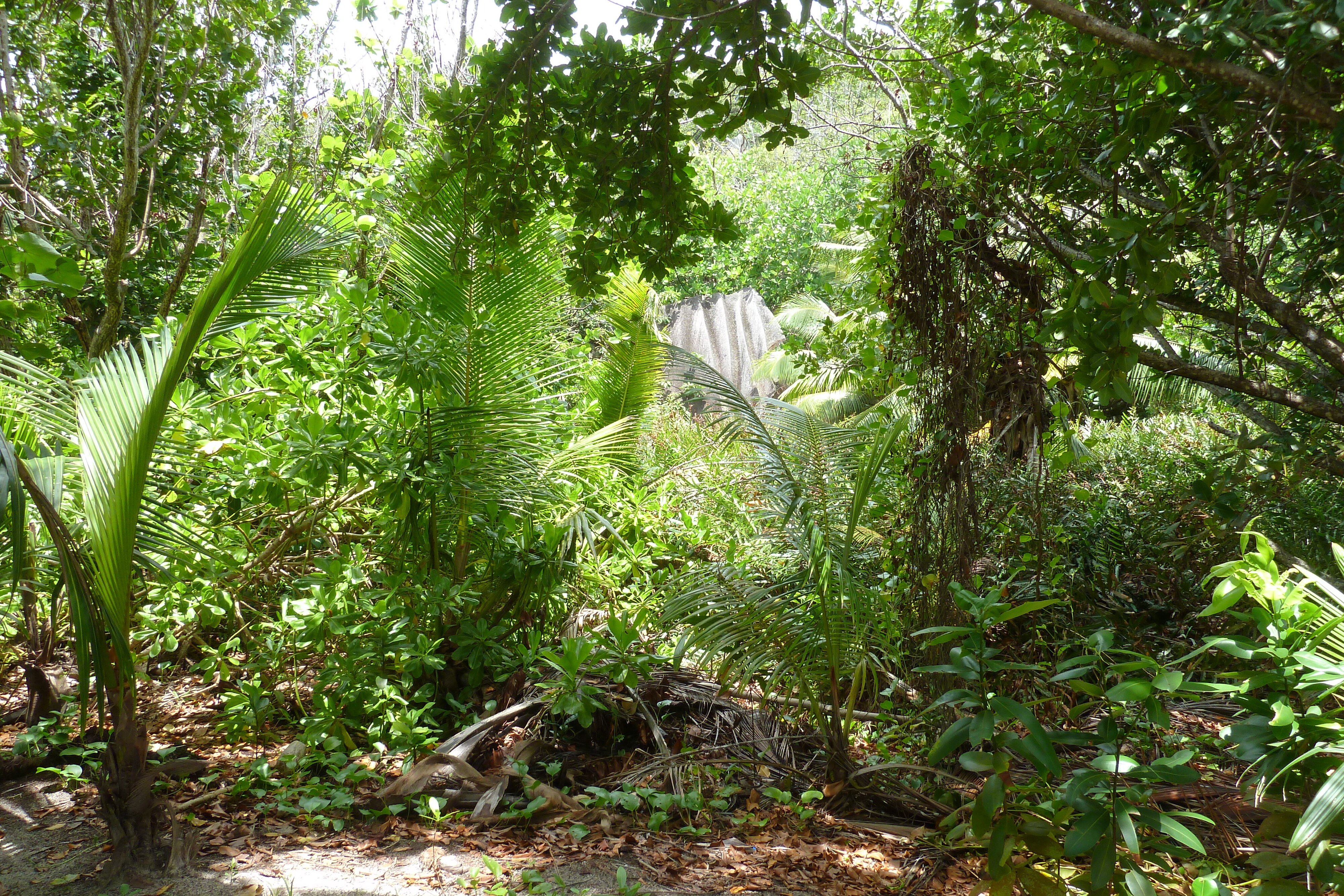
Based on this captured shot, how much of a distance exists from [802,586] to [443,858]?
5.44 ft

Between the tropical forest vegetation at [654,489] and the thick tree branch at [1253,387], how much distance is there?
1.6 inches

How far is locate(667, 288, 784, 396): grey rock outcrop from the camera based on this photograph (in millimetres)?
16078

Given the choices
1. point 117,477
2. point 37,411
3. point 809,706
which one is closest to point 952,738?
point 809,706

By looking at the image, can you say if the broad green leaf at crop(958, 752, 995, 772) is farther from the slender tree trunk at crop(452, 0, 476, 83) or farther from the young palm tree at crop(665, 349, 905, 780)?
the slender tree trunk at crop(452, 0, 476, 83)

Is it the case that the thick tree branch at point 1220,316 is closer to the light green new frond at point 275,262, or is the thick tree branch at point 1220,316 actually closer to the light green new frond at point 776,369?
the light green new frond at point 275,262

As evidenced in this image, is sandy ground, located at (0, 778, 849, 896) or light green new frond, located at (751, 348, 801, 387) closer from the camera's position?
sandy ground, located at (0, 778, 849, 896)

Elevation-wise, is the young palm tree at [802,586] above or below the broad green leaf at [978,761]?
above

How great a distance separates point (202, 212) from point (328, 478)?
1.80 m

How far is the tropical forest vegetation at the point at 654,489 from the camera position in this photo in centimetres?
210

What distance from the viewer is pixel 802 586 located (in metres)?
3.39

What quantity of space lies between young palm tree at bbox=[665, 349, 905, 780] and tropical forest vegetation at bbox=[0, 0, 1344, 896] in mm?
26

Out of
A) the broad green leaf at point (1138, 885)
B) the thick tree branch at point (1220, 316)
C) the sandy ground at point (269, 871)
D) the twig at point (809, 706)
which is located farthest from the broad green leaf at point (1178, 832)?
the thick tree branch at point (1220, 316)

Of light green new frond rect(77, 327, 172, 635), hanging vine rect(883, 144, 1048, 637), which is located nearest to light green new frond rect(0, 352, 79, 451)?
light green new frond rect(77, 327, 172, 635)

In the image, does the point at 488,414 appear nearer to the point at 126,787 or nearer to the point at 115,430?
the point at 115,430
